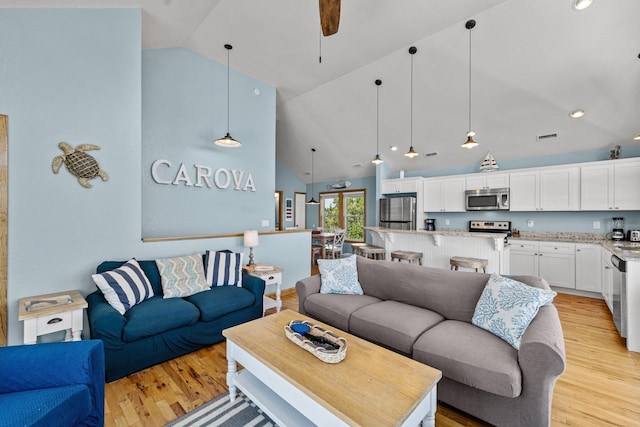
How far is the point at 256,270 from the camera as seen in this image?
11.1 feet

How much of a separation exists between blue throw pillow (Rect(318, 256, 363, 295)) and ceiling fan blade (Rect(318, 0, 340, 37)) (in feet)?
7.25

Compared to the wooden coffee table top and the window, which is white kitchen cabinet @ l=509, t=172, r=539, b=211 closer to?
the window

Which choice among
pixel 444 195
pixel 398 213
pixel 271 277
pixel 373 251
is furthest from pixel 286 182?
pixel 271 277

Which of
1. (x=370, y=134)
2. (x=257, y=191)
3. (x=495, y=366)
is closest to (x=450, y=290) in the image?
(x=495, y=366)

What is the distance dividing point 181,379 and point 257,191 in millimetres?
3131

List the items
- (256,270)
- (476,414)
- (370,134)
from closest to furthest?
(476,414) < (256,270) < (370,134)

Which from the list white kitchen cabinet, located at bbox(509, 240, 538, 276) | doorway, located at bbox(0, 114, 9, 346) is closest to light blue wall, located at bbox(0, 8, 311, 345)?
doorway, located at bbox(0, 114, 9, 346)

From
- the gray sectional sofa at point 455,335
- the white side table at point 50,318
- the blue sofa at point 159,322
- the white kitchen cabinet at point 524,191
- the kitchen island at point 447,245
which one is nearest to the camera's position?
the gray sectional sofa at point 455,335

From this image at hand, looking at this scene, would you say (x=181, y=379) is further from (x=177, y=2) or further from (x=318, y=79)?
(x=318, y=79)

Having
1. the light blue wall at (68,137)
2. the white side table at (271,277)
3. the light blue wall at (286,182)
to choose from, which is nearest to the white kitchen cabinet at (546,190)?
the white side table at (271,277)

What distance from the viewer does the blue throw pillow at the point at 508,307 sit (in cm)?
176

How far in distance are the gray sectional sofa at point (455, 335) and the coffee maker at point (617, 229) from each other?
3.48 metres

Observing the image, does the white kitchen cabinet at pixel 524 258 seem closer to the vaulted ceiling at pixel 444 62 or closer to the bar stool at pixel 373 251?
the vaulted ceiling at pixel 444 62

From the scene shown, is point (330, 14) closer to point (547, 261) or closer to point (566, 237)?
point (547, 261)
